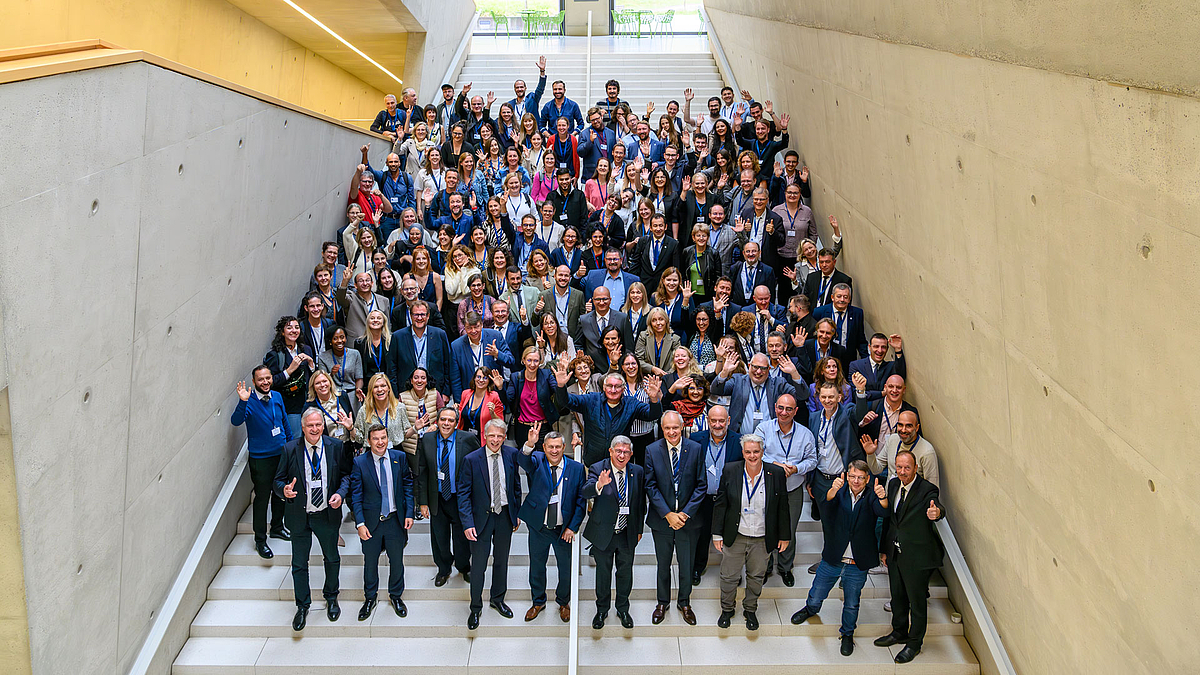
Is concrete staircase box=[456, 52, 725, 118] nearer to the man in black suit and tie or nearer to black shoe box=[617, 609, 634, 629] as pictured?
the man in black suit and tie

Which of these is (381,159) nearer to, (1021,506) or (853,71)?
(853,71)

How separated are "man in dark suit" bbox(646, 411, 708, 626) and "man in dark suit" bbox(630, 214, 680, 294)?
2.58 metres

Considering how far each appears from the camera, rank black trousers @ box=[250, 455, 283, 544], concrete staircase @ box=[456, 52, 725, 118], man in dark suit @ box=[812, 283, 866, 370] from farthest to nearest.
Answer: concrete staircase @ box=[456, 52, 725, 118]
man in dark suit @ box=[812, 283, 866, 370]
black trousers @ box=[250, 455, 283, 544]

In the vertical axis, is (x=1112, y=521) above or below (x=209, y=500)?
above

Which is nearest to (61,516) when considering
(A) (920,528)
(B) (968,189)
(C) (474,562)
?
(C) (474,562)

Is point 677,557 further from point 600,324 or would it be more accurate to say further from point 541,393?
point 600,324

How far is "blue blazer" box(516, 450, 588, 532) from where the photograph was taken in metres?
6.46

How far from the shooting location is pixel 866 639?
658cm

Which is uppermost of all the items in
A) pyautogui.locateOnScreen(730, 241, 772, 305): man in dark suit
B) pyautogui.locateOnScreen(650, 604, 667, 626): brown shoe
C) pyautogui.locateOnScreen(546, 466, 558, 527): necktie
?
pyautogui.locateOnScreen(730, 241, 772, 305): man in dark suit

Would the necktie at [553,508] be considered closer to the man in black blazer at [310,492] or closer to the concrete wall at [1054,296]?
the man in black blazer at [310,492]

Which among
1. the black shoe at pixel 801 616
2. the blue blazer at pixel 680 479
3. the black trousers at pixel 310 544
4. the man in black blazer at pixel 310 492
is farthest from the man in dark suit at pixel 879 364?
the black trousers at pixel 310 544

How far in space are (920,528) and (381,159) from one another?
8.31m

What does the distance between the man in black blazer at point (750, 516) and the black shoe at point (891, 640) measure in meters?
0.90

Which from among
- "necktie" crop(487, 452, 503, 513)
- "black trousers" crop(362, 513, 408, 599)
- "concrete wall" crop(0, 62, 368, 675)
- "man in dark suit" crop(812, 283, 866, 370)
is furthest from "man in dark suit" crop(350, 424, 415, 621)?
"man in dark suit" crop(812, 283, 866, 370)
